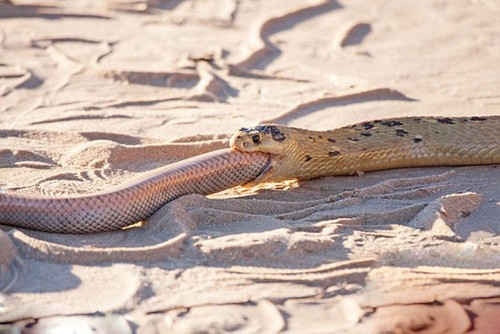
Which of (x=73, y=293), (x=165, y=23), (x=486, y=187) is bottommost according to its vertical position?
(x=73, y=293)

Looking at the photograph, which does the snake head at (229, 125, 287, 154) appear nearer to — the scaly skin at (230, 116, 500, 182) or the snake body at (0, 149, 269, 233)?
the scaly skin at (230, 116, 500, 182)

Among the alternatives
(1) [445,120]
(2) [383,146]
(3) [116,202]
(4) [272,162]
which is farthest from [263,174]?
(1) [445,120]

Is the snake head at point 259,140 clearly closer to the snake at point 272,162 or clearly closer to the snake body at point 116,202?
the snake at point 272,162

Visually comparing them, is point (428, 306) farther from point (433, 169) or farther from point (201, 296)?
point (433, 169)

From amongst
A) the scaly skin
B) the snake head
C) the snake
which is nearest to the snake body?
the snake

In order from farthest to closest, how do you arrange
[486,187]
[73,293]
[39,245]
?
[486,187] < [39,245] < [73,293]

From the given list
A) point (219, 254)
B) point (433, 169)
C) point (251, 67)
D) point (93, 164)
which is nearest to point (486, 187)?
point (433, 169)
